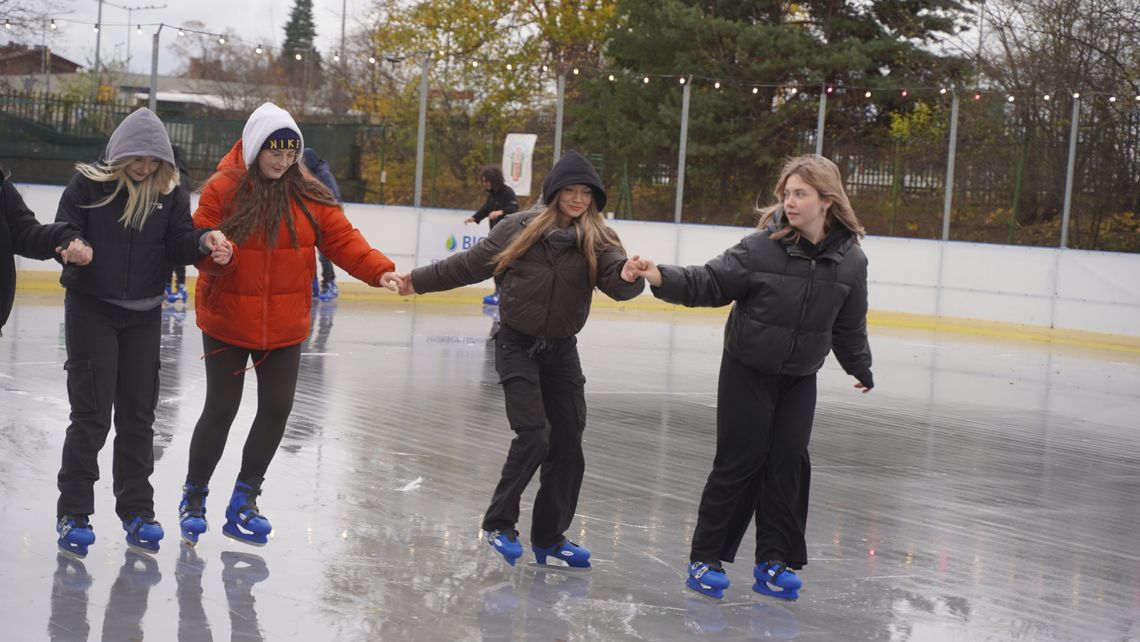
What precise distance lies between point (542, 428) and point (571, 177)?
3.07ft

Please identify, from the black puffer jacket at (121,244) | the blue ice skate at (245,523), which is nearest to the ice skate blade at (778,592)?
the blue ice skate at (245,523)

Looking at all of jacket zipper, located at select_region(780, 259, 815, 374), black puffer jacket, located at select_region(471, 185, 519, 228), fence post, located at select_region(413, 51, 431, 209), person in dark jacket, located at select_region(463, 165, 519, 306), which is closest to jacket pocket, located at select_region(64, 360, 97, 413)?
jacket zipper, located at select_region(780, 259, 815, 374)

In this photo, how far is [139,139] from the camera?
16.3ft

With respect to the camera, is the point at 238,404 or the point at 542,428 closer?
the point at 542,428

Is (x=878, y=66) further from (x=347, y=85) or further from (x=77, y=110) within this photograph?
(x=77, y=110)

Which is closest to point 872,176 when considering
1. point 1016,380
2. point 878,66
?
point 1016,380

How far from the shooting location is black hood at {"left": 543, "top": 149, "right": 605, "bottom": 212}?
5.14m

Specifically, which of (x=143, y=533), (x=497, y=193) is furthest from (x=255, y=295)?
(x=497, y=193)

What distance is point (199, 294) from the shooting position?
5.18 metres

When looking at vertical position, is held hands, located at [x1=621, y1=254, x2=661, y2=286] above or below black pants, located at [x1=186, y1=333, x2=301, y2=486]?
above

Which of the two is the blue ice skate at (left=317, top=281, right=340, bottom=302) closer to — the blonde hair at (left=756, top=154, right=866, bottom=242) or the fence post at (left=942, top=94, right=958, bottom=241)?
the fence post at (left=942, top=94, right=958, bottom=241)

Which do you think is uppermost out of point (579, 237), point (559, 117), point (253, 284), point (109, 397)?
point (559, 117)

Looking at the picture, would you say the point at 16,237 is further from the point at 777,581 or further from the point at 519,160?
the point at 519,160

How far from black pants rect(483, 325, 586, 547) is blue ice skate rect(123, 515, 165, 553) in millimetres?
1186
